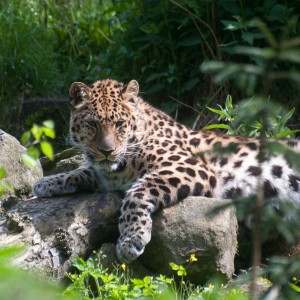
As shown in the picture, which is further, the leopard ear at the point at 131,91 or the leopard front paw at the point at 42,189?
the leopard ear at the point at 131,91

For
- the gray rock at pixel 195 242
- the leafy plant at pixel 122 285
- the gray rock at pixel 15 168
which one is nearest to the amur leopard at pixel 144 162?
the gray rock at pixel 195 242

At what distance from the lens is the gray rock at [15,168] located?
917cm

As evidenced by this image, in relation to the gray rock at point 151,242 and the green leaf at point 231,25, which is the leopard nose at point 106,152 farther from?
the green leaf at point 231,25

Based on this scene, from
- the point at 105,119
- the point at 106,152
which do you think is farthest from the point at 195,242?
the point at 105,119

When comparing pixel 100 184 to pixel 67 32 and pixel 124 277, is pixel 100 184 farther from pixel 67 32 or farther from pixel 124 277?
pixel 67 32

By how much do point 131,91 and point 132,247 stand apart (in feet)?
6.75

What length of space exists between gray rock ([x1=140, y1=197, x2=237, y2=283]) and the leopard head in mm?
1025

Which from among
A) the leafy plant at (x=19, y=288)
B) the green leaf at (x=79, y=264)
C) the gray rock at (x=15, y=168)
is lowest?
the gray rock at (x=15, y=168)

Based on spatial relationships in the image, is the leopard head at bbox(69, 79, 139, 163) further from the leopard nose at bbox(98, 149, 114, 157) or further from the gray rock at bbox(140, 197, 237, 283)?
the gray rock at bbox(140, 197, 237, 283)

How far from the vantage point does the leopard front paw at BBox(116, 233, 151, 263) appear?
735cm

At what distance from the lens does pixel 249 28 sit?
38.5 ft

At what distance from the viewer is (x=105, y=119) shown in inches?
332

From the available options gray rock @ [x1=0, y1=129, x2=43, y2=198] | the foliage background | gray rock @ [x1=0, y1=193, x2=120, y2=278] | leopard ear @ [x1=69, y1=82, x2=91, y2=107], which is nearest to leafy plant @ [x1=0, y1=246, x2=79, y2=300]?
gray rock @ [x1=0, y1=193, x2=120, y2=278]

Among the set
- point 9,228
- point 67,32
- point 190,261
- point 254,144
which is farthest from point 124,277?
point 67,32
